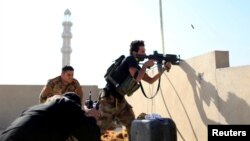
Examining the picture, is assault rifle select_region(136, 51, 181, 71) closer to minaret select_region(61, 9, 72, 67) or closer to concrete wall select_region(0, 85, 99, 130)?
concrete wall select_region(0, 85, 99, 130)

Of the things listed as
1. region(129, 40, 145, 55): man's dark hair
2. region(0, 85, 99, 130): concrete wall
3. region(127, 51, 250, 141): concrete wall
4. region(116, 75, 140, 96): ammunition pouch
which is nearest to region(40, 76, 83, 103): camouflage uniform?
region(116, 75, 140, 96): ammunition pouch

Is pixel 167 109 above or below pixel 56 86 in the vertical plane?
below

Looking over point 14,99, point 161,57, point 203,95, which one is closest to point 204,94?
point 203,95

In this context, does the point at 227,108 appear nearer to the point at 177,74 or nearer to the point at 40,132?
the point at 177,74

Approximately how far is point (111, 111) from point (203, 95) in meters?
1.16

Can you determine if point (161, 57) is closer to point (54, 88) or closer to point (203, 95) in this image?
point (203, 95)

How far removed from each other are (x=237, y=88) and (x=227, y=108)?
0.28 meters

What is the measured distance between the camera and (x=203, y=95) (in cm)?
455

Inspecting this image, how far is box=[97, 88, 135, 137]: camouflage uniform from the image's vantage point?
4.40 meters

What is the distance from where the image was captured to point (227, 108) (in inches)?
158

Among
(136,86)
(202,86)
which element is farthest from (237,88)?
(136,86)

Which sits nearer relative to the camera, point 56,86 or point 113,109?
point 113,109

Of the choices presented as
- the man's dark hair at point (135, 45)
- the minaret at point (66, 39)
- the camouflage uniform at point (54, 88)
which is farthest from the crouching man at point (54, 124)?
the minaret at point (66, 39)

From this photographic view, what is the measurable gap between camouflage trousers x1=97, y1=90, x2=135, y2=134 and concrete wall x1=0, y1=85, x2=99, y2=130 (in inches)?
348
